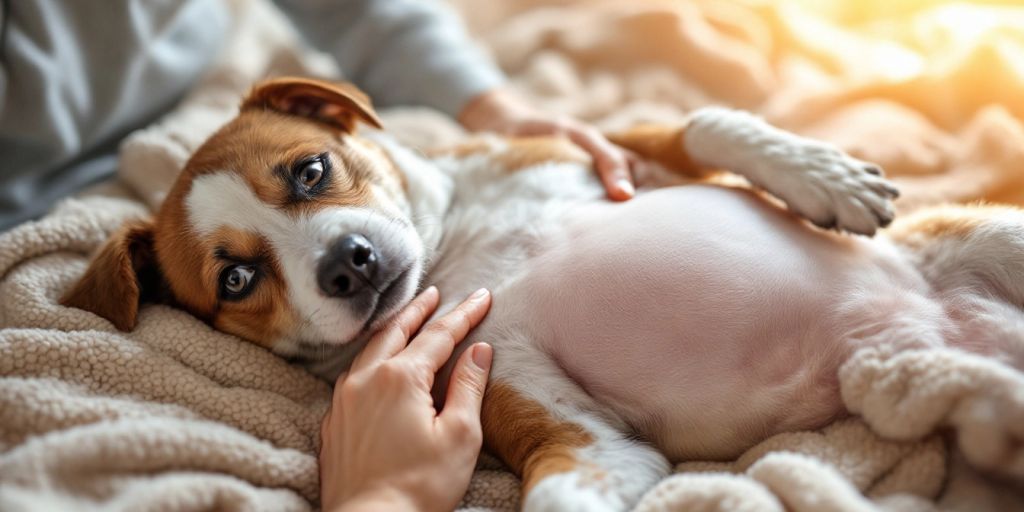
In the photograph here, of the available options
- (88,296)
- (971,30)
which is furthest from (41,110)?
(971,30)

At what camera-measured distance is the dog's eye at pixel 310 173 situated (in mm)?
1707

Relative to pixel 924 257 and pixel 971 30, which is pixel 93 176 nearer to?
pixel 924 257

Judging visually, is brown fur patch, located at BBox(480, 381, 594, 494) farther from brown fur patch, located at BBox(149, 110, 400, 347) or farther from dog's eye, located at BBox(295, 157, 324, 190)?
dog's eye, located at BBox(295, 157, 324, 190)

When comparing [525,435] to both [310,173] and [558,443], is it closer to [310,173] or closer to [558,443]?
[558,443]

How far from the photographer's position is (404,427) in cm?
133

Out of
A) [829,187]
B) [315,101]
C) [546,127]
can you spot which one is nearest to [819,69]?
[546,127]

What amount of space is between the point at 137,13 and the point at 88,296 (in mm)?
946

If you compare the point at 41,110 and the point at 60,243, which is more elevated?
the point at 41,110

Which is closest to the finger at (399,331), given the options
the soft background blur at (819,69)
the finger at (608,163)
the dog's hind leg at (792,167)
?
the finger at (608,163)

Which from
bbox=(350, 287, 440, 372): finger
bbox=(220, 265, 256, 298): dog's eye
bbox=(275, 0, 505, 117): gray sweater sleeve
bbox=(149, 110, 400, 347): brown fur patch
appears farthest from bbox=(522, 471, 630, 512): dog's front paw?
bbox=(275, 0, 505, 117): gray sweater sleeve

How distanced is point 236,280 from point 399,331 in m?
0.39

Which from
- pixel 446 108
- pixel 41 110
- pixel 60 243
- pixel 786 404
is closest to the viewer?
pixel 786 404

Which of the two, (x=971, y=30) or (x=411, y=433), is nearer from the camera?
(x=411, y=433)

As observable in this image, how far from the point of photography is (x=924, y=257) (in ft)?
5.12
